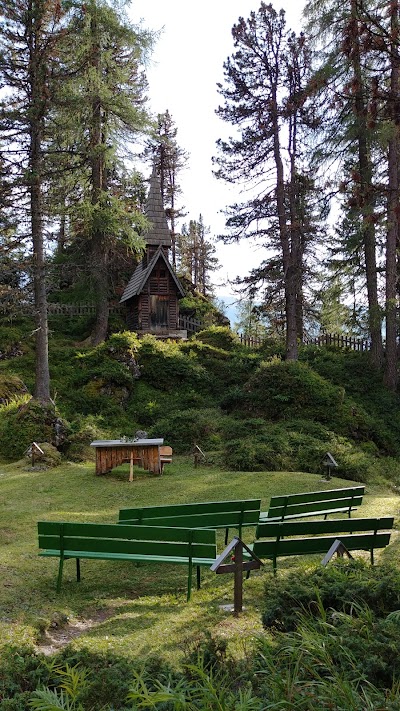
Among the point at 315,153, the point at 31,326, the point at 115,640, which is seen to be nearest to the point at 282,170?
the point at 315,153

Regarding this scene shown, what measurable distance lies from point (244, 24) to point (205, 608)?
26205 millimetres

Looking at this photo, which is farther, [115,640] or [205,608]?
[205,608]

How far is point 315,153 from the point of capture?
22.0 meters

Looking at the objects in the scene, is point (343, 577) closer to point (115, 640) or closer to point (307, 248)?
point (115, 640)

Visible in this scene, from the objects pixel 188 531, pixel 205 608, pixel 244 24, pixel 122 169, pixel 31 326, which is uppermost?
pixel 244 24

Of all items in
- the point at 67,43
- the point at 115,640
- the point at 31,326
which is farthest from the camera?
the point at 31,326

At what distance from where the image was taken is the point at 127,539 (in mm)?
6824

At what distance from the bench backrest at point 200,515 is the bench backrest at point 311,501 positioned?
49 cm

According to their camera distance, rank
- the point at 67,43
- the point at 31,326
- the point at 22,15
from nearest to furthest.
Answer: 1. the point at 22,15
2. the point at 67,43
3. the point at 31,326

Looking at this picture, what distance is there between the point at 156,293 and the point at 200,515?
72.0ft

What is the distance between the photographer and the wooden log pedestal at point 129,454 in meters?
14.0

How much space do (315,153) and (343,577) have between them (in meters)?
20.7

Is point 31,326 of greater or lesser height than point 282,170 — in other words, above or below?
below

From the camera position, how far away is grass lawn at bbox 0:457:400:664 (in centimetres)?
530
